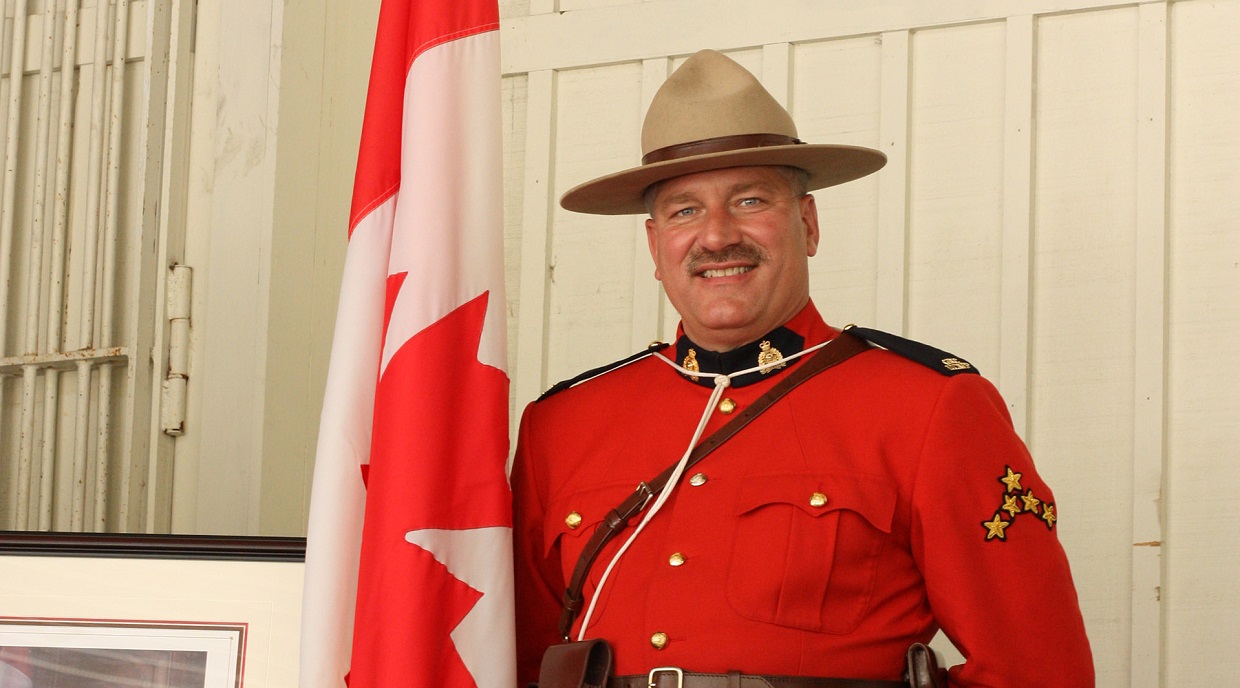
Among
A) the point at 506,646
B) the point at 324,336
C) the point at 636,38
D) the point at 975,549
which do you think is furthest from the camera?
the point at 324,336

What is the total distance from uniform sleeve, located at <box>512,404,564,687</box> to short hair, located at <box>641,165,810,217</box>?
44 cm

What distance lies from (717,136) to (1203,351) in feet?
3.08

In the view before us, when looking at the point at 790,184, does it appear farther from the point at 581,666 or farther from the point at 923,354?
the point at 581,666

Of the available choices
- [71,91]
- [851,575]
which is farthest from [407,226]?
[71,91]

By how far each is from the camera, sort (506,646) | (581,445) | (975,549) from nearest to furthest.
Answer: (975,549) → (506,646) → (581,445)

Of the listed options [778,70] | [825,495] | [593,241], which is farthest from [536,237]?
[825,495]

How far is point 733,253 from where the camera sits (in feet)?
6.55

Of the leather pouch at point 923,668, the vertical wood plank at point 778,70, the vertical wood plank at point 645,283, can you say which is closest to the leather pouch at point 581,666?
the leather pouch at point 923,668

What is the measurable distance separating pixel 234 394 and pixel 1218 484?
185 cm

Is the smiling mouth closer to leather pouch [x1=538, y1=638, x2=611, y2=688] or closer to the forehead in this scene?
the forehead

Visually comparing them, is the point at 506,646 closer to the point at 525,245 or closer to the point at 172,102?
the point at 525,245

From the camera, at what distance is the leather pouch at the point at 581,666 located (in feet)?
6.05

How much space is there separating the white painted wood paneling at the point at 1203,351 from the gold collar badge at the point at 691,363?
863mm

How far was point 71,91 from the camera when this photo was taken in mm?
3119
